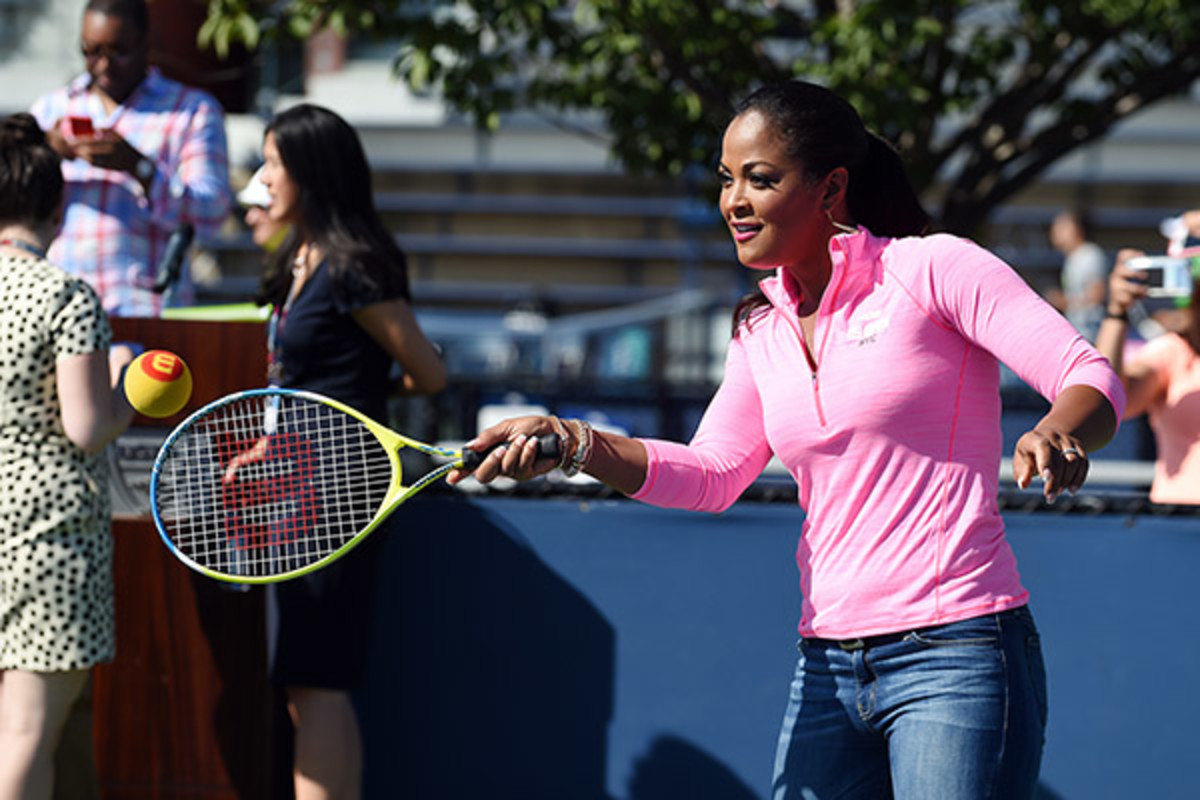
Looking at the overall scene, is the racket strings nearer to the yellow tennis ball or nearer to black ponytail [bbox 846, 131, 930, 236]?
the yellow tennis ball

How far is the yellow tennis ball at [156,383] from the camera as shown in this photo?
322cm

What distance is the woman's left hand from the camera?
7.03 feet

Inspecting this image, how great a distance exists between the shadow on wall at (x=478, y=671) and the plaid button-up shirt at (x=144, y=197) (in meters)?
1.14

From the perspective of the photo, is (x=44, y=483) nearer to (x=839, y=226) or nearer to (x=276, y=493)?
(x=276, y=493)

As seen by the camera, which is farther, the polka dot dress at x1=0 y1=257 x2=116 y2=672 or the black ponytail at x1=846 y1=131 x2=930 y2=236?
the polka dot dress at x1=0 y1=257 x2=116 y2=672

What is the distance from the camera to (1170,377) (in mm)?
4094

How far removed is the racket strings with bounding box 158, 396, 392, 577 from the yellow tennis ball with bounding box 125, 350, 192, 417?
4.0 inches

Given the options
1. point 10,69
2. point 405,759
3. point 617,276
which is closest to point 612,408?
point 405,759

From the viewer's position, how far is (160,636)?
13.0 feet

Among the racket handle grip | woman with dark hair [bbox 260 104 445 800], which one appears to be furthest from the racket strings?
the racket handle grip

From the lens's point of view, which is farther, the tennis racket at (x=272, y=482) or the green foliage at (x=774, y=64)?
the green foliage at (x=774, y=64)

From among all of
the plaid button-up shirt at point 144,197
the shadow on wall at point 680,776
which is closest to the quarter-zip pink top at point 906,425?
the shadow on wall at point 680,776

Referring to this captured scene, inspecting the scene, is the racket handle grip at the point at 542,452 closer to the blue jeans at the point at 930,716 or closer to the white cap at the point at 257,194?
the blue jeans at the point at 930,716

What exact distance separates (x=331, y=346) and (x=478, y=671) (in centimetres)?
100
